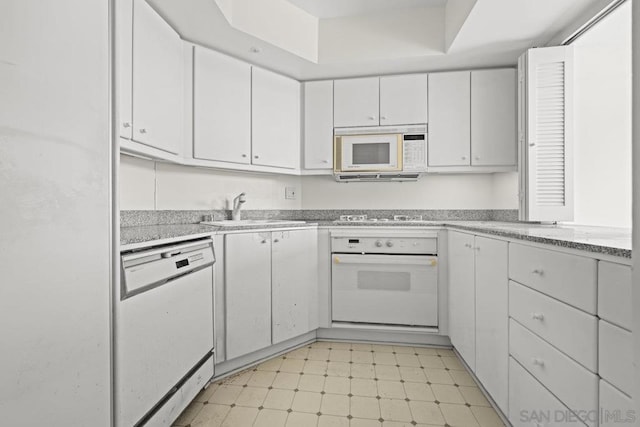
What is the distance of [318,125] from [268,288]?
143 centimetres

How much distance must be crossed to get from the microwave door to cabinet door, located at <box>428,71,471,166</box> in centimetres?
30

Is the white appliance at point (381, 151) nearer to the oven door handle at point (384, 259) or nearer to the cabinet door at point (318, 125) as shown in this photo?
the cabinet door at point (318, 125)

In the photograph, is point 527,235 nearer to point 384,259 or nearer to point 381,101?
point 384,259

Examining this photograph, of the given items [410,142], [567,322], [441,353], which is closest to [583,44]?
[410,142]

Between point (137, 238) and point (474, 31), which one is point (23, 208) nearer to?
Result: point (137, 238)

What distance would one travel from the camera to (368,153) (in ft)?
8.48

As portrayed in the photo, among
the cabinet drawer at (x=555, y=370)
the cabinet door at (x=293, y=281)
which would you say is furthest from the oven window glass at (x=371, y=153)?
the cabinet drawer at (x=555, y=370)

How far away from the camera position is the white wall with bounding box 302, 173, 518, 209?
280 cm

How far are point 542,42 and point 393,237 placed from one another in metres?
1.68

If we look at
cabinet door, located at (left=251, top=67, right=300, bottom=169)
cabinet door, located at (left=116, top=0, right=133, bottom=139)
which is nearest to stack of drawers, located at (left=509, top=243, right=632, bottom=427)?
cabinet door, located at (left=251, top=67, right=300, bottom=169)

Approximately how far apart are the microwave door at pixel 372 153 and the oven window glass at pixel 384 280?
0.85m

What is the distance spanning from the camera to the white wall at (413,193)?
280 cm

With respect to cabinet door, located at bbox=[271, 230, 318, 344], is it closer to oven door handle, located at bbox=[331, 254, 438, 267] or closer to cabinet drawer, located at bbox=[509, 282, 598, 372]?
oven door handle, located at bbox=[331, 254, 438, 267]

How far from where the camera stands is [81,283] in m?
0.90
